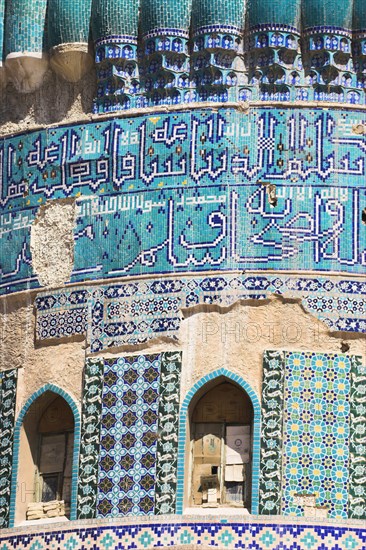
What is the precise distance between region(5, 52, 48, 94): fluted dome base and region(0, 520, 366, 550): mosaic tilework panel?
3085 millimetres

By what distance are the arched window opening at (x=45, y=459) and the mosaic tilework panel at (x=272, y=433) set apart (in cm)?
129

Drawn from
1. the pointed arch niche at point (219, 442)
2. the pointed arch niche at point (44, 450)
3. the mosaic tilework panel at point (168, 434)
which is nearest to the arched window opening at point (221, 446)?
the pointed arch niche at point (219, 442)

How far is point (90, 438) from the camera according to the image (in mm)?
16109

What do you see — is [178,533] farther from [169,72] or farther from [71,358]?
[169,72]

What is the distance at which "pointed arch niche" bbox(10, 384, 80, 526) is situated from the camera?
640 inches

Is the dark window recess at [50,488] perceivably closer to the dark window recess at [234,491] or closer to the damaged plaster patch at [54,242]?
the dark window recess at [234,491]

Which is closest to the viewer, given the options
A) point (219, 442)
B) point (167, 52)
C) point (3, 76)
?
point (219, 442)

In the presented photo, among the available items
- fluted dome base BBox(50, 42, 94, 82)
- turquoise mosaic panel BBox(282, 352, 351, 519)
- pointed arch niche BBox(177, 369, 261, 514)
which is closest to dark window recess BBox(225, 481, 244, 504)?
pointed arch niche BBox(177, 369, 261, 514)

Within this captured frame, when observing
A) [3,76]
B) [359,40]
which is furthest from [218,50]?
[3,76]

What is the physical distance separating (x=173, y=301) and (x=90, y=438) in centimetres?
99

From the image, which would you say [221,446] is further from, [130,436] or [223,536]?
[223,536]

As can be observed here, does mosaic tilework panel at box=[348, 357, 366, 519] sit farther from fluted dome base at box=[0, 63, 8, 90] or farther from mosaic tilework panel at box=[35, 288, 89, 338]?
fluted dome base at box=[0, 63, 8, 90]

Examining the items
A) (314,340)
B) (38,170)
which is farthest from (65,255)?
(314,340)

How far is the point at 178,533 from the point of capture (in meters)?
15.7
